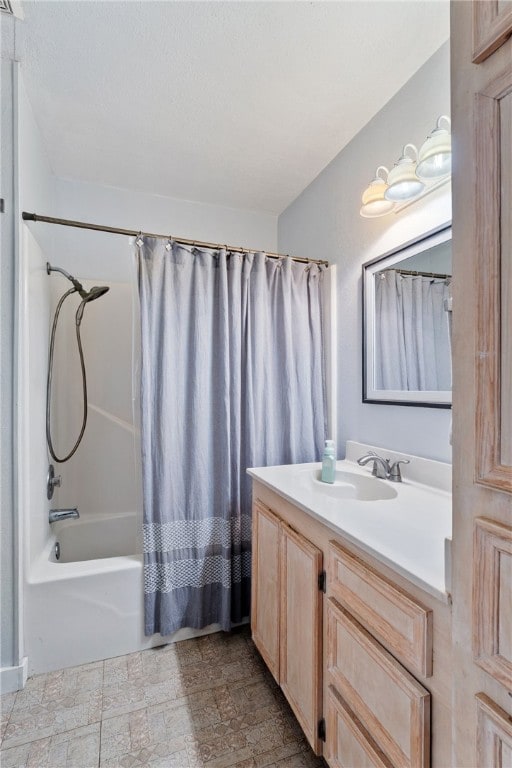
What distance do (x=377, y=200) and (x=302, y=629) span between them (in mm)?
1689

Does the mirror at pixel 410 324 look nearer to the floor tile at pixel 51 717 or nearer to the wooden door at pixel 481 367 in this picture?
the wooden door at pixel 481 367

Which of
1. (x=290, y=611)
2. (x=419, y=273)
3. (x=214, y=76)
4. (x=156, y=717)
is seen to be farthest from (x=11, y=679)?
(x=214, y=76)

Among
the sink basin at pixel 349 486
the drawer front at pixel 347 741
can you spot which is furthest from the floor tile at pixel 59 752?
the sink basin at pixel 349 486

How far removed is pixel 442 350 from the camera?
1.34 m

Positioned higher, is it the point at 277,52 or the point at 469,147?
the point at 277,52

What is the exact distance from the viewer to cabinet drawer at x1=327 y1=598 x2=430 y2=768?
72 cm

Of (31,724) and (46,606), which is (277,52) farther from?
(31,724)

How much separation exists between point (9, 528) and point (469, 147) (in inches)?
76.1

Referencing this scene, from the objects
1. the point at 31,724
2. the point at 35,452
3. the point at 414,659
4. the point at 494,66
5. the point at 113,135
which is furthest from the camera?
the point at 113,135

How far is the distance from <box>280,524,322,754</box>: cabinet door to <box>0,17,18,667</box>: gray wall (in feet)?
3.76

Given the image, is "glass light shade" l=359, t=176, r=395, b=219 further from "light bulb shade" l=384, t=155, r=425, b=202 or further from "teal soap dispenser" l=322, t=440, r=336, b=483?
"teal soap dispenser" l=322, t=440, r=336, b=483

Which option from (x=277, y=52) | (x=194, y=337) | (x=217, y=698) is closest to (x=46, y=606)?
(x=217, y=698)

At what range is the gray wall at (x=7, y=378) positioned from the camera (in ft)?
4.87

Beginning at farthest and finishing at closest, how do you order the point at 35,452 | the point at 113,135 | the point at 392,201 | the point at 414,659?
1. the point at 113,135
2. the point at 35,452
3. the point at 392,201
4. the point at 414,659
